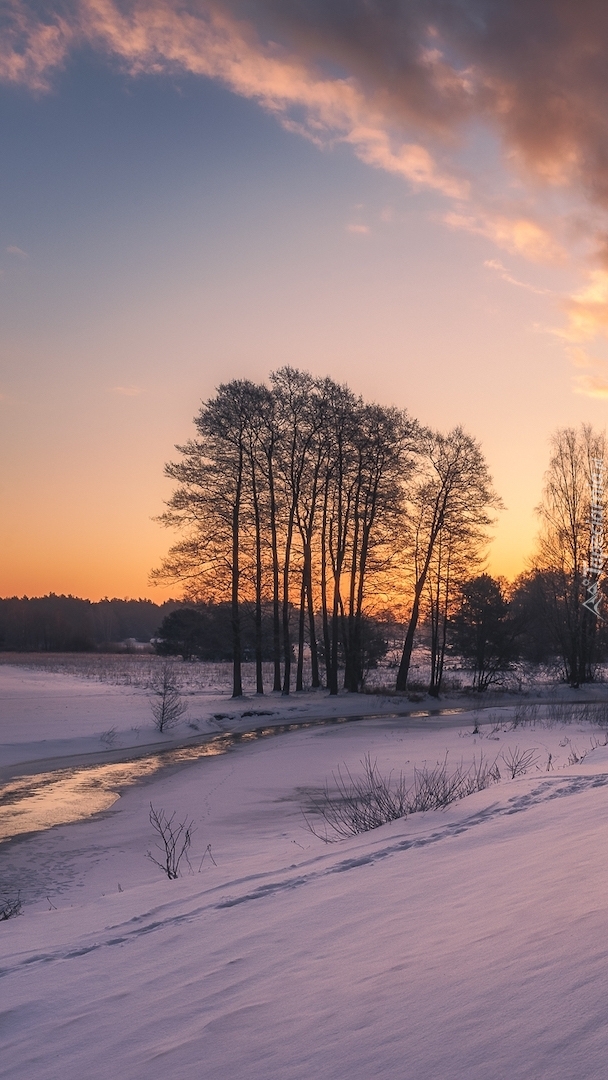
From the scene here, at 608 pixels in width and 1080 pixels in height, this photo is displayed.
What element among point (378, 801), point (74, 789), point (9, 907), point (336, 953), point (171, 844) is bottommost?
point (74, 789)

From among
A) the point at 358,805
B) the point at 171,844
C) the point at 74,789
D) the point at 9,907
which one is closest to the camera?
the point at 9,907

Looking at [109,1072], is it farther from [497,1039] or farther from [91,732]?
[91,732]

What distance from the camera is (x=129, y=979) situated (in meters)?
3.51

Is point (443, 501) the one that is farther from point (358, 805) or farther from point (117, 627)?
point (117, 627)

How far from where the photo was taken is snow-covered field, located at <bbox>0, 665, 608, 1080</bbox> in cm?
233

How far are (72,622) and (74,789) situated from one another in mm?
133976

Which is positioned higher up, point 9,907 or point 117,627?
point 117,627

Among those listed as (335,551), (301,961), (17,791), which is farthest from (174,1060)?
(335,551)

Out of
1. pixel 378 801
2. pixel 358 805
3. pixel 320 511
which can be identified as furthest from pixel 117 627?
pixel 378 801

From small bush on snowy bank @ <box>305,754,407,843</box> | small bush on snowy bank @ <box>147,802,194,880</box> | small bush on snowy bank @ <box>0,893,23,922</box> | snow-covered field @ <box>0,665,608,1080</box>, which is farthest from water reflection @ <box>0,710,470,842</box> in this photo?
small bush on snowy bank @ <box>305,754,407,843</box>

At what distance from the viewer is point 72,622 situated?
140500 millimetres

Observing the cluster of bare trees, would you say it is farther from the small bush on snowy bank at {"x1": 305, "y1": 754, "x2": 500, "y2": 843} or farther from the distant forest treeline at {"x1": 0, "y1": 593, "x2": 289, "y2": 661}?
the small bush on snowy bank at {"x1": 305, "y1": 754, "x2": 500, "y2": 843}

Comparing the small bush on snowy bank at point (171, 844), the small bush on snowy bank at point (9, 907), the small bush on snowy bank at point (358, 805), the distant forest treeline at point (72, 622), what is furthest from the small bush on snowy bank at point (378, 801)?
the distant forest treeline at point (72, 622)

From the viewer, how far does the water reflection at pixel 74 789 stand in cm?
1066
